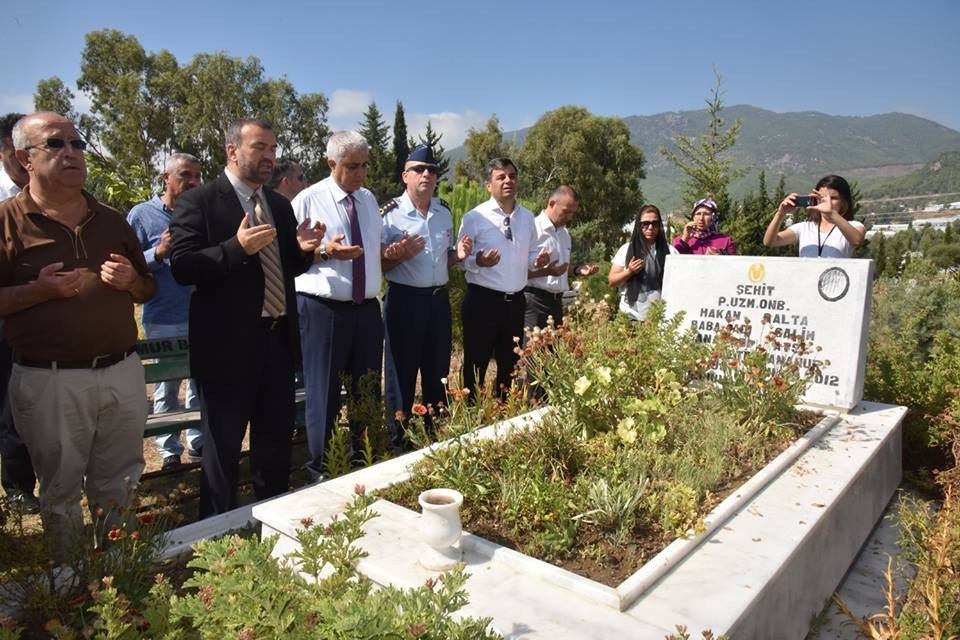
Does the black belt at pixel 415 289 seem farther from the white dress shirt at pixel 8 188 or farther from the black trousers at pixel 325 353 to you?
the white dress shirt at pixel 8 188

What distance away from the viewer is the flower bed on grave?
7.58 ft

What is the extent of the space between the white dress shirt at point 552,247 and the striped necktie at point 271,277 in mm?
2357

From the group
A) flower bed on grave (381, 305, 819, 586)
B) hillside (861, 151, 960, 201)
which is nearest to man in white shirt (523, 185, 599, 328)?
flower bed on grave (381, 305, 819, 586)

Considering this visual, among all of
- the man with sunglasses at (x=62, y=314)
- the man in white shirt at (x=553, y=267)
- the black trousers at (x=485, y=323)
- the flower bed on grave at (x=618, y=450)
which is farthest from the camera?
the man in white shirt at (x=553, y=267)

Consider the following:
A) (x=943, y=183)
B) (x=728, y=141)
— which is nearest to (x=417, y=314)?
(x=728, y=141)

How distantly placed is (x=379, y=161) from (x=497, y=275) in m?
35.1

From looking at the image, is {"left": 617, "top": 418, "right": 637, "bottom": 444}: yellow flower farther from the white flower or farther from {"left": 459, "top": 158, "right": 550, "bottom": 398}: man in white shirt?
{"left": 459, "top": 158, "right": 550, "bottom": 398}: man in white shirt

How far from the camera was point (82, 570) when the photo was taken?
6.80 ft

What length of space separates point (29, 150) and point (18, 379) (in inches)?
36.9

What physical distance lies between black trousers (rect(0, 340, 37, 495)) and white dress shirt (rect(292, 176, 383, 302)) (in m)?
1.59

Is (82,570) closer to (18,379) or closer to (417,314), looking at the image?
(18,379)

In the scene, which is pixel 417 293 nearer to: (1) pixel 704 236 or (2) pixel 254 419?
(2) pixel 254 419

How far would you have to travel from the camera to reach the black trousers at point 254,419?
3.02m

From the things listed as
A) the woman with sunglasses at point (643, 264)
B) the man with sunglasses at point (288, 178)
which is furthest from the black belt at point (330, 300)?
the woman with sunglasses at point (643, 264)
